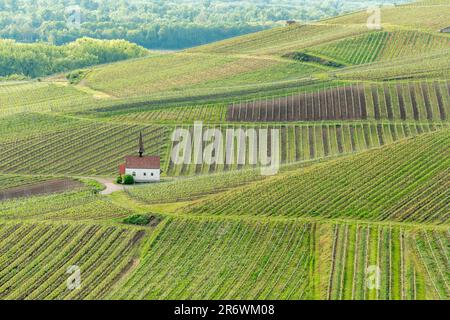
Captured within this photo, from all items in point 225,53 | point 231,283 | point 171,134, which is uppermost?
point 225,53

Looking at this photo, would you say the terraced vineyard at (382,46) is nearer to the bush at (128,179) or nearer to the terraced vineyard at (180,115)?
the terraced vineyard at (180,115)

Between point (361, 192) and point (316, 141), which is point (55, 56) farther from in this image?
point (361, 192)

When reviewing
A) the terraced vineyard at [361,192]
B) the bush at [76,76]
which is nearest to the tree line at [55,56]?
the bush at [76,76]

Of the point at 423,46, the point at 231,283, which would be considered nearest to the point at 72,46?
the point at 423,46

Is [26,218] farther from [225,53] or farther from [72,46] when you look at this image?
[72,46]

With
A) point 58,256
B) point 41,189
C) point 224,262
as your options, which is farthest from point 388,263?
point 41,189

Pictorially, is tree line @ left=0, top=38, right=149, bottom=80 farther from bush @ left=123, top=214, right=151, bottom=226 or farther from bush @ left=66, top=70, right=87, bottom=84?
bush @ left=123, top=214, right=151, bottom=226
